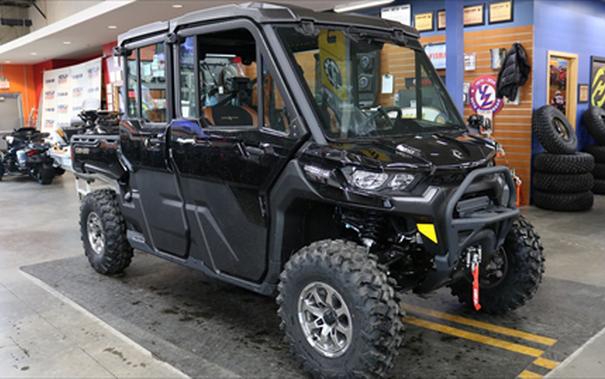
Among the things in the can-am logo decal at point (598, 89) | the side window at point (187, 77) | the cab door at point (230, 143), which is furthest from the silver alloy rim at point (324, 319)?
the can-am logo decal at point (598, 89)

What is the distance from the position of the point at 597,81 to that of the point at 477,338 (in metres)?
8.36

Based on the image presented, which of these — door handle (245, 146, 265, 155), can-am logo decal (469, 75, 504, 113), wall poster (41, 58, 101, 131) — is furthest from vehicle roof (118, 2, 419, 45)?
wall poster (41, 58, 101, 131)

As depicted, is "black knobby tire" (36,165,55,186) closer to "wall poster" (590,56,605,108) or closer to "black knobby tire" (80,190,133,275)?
"black knobby tire" (80,190,133,275)

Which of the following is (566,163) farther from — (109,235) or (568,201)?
(109,235)

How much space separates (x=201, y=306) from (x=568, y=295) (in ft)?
10.0

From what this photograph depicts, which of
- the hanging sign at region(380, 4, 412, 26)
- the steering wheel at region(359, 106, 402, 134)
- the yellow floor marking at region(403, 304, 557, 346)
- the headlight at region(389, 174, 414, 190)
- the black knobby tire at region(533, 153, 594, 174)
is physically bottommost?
the yellow floor marking at region(403, 304, 557, 346)

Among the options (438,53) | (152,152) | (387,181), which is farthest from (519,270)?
(438,53)

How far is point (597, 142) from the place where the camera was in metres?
10.0

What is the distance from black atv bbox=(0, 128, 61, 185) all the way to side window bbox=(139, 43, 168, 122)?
8.78 metres

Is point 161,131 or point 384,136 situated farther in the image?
point 161,131

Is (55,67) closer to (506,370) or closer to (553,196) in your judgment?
(553,196)

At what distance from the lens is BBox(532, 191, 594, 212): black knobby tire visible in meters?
8.20

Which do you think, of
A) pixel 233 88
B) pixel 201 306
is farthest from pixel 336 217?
pixel 201 306

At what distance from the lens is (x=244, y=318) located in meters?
4.34
